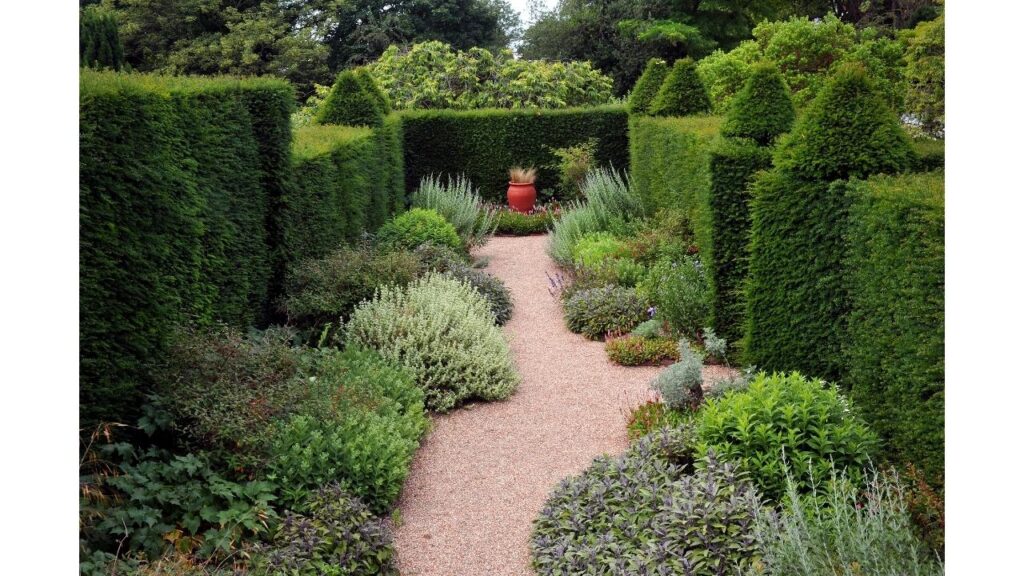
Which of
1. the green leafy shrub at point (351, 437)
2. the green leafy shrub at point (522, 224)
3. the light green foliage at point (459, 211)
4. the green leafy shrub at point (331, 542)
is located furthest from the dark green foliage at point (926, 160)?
the green leafy shrub at point (522, 224)

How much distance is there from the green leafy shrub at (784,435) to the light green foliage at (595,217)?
7481mm

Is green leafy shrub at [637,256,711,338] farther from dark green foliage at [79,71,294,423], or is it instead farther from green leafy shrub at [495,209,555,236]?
green leafy shrub at [495,209,555,236]

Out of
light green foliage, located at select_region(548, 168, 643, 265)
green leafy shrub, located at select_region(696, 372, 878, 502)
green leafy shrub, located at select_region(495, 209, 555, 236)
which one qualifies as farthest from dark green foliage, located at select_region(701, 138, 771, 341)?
green leafy shrub, located at select_region(495, 209, 555, 236)

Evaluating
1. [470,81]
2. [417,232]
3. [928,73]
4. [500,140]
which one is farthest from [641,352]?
[470,81]

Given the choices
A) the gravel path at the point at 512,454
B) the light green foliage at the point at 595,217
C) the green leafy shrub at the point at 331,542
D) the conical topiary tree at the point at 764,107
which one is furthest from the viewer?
the light green foliage at the point at 595,217

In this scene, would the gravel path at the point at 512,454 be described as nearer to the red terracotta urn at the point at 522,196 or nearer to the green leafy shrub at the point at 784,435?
the green leafy shrub at the point at 784,435

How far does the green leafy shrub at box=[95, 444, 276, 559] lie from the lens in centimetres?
382

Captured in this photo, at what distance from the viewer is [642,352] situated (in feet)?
25.7

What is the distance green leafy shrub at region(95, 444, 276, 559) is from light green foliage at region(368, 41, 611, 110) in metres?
16.3

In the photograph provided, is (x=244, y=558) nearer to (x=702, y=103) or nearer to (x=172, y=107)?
(x=172, y=107)

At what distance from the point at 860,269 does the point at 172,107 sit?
4.39m

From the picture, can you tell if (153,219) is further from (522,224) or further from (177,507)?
(522,224)

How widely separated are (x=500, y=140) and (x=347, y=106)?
224 inches

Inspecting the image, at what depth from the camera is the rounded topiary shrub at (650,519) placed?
12.5ft
